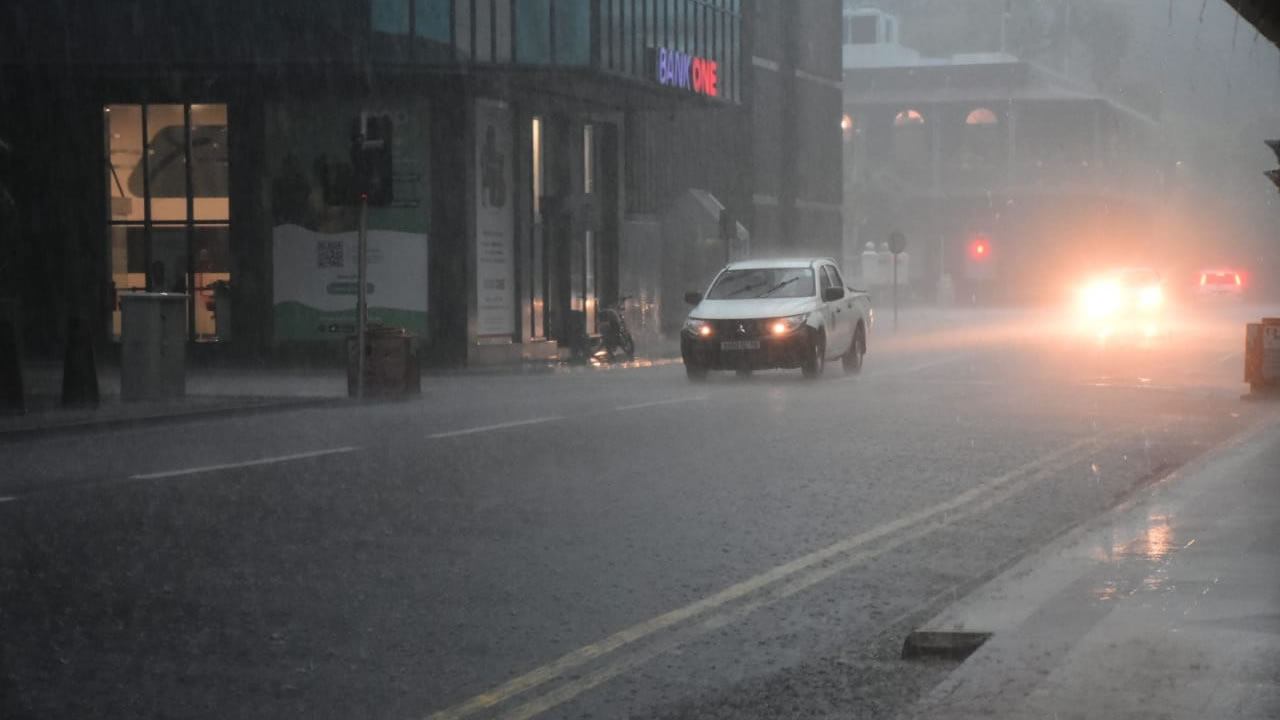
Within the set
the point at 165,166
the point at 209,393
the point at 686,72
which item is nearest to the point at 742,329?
the point at 209,393

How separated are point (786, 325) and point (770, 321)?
239mm

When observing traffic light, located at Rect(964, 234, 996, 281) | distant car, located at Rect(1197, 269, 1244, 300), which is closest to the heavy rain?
distant car, located at Rect(1197, 269, 1244, 300)

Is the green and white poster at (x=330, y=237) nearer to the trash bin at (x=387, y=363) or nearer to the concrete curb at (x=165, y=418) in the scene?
the trash bin at (x=387, y=363)

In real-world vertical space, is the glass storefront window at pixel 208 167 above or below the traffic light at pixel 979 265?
above

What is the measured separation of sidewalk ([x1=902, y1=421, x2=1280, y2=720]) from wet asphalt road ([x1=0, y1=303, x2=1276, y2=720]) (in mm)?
365

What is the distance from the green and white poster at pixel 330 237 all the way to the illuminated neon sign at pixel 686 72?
272 inches

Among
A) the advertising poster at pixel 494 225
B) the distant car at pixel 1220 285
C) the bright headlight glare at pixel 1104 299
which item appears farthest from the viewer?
the distant car at pixel 1220 285

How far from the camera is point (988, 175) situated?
3590 inches

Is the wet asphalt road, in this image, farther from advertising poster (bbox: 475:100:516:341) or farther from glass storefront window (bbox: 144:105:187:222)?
glass storefront window (bbox: 144:105:187:222)

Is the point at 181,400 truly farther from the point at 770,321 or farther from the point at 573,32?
the point at 573,32

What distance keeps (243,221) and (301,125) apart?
6.72 ft

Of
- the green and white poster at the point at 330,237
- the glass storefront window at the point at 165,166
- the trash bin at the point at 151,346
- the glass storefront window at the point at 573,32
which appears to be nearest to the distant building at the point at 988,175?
the glass storefront window at the point at 573,32

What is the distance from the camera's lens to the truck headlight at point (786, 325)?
24438 mm

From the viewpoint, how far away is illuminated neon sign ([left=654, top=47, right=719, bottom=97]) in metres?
35.9
